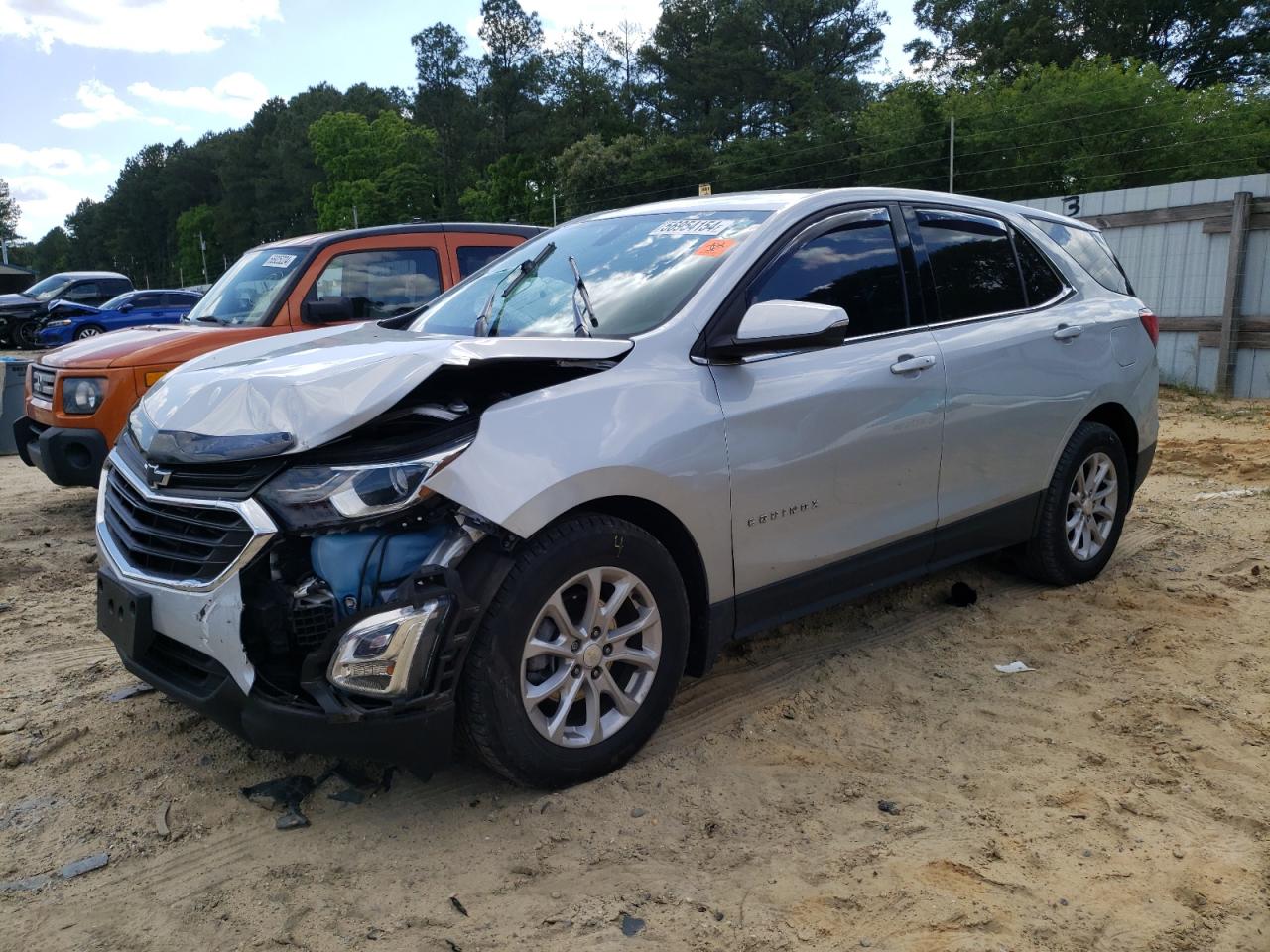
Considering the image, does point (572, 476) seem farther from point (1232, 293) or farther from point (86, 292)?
point (86, 292)

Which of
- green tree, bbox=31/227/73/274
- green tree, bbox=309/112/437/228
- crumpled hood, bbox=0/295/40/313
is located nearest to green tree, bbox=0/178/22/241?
green tree, bbox=31/227/73/274

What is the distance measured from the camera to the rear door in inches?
166

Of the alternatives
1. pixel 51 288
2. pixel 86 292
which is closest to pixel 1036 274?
pixel 86 292

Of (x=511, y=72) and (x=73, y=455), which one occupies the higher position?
(x=511, y=72)

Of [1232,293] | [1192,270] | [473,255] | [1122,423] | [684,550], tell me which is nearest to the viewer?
[684,550]

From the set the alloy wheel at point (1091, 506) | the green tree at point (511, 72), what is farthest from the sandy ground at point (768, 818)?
the green tree at point (511, 72)

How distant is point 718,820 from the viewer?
9.73 feet

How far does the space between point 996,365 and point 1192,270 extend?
30.0 feet

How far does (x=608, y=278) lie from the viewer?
12.3 feet

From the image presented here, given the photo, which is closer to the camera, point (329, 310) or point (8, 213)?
point (329, 310)

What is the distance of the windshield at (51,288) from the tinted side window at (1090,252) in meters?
26.8

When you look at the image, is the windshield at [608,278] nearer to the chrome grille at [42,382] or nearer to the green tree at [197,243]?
the chrome grille at [42,382]

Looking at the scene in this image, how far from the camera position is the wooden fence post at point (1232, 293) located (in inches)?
435

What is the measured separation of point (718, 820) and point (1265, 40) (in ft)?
139
